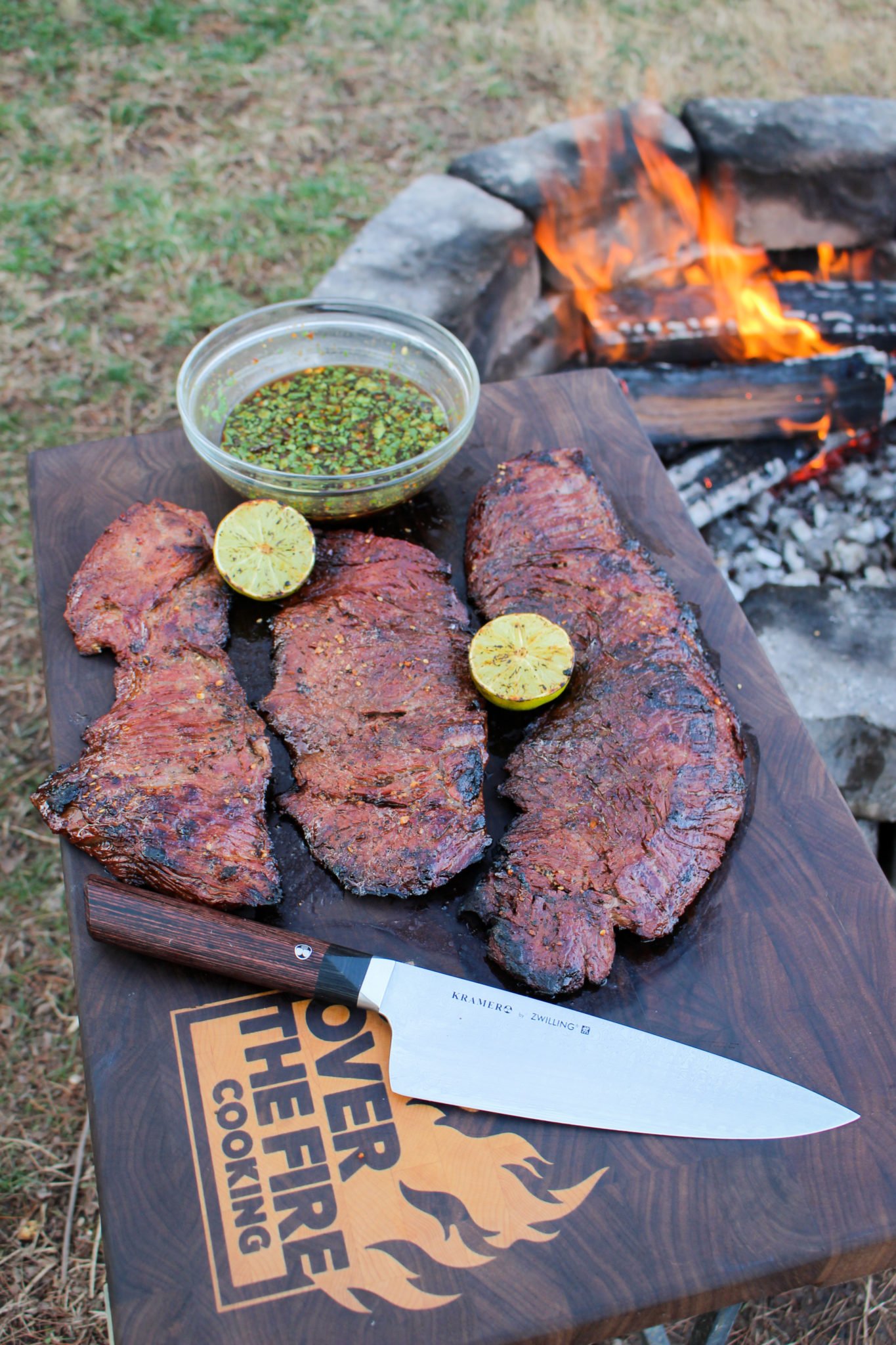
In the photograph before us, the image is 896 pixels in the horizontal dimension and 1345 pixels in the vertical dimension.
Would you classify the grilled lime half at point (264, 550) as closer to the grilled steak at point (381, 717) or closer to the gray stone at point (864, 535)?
the grilled steak at point (381, 717)

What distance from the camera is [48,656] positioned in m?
3.38

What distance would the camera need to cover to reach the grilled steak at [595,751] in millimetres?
2752

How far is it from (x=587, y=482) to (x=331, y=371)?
1157mm

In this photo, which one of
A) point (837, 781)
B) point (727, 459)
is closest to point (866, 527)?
point (727, 459)

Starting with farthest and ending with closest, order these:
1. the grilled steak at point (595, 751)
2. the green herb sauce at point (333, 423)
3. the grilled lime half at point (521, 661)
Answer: the green herb sauce at point (333, 423)
the grilled lime half at point (521, 661)
the grilled steak at point (595, 751)

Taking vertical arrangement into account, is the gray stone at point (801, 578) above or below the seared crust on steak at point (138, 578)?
below

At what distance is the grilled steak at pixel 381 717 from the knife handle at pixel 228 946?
0.30 m

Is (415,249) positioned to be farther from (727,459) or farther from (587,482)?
(587,482)

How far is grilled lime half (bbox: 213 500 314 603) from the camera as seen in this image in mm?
3332

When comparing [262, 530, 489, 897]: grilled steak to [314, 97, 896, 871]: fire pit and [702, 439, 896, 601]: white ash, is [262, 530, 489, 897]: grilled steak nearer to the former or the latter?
[314, 97, 896, 871]: fire pit

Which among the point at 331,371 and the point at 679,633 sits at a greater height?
the point at 331,371

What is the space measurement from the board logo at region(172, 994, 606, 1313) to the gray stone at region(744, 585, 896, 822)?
2396 mm

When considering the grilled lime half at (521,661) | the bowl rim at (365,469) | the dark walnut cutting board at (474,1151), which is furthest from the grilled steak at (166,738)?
the grilled lime half at (521,661)

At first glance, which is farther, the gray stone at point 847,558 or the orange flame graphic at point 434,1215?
the gray stone at point 847,558
